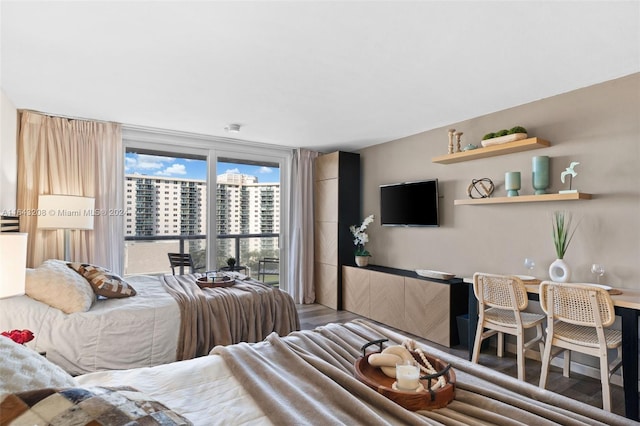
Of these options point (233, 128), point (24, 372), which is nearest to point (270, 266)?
point (233, 128)

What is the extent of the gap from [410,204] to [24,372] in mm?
4162

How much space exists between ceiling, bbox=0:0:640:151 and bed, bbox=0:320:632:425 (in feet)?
5.90

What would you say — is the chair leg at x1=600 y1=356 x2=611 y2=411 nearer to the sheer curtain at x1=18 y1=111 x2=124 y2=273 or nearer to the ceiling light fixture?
the ceiling light fixture

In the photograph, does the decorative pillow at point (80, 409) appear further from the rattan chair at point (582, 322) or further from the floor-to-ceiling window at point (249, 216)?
the floor-to-ceiling window at point (249, 216)

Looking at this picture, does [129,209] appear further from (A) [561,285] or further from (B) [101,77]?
(A) [561,285]

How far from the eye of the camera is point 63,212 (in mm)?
3545

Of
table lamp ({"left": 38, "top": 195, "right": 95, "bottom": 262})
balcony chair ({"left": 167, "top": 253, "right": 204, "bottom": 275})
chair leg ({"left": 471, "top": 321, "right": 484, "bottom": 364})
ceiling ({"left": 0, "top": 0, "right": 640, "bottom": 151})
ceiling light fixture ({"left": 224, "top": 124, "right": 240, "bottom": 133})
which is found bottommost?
chair leg ({"left": 471, "top": 321, "right": 484, "bottom": 364})

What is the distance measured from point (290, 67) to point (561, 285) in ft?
8.27

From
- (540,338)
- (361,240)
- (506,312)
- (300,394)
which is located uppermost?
(361,240)

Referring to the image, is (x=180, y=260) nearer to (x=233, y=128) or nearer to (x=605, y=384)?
(x=233, y=128)

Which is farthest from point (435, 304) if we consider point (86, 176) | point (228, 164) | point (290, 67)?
point (86, 176)

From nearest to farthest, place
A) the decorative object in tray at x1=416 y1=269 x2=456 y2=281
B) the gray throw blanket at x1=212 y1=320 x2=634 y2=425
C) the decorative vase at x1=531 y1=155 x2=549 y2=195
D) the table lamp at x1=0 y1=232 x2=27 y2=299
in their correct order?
the gray throw blanket at x1=212 y1=320 x2=634 y2=425, the table lamp at x1=0 y1=232 x2=27 y2=299, the decorative vase at x1=531 y1=155 x2=549 y2=195, the decorative object in tray at x1=416 y1=269 x2=456 y2=281

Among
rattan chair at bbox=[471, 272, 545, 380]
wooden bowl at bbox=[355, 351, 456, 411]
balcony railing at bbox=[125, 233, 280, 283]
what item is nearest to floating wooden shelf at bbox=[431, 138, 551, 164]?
rattan chair at bbox=[471, 272, 545, 380]

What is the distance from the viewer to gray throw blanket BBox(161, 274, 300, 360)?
9.23ft
